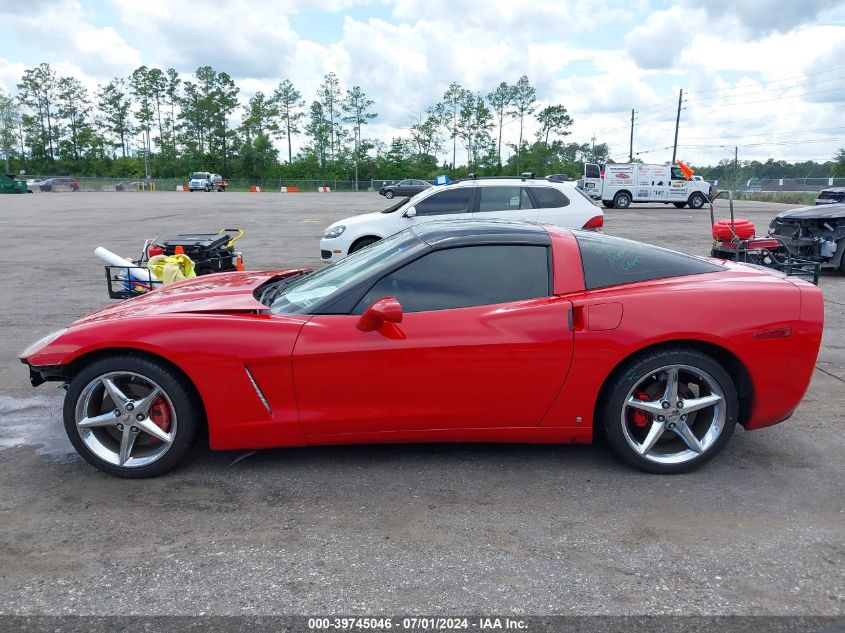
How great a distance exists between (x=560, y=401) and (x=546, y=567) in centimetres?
100

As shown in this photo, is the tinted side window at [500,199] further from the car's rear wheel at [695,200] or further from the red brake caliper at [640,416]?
the car's rear wheel at [695,200]

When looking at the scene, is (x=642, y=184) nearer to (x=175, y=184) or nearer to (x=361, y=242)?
(x=361, y=242)

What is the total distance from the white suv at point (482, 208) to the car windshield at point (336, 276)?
6.49 m

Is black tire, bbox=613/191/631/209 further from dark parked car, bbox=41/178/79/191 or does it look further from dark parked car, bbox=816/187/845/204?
dark parked car, bbox=41/178/79/191

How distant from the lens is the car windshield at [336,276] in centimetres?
387

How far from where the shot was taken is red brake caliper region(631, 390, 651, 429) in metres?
3.77

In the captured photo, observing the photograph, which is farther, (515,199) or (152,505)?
(515,199)

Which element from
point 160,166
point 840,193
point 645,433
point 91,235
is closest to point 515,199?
point 645,433

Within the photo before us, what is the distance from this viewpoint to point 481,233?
159 inches

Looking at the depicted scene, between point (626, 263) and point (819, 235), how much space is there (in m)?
8.80

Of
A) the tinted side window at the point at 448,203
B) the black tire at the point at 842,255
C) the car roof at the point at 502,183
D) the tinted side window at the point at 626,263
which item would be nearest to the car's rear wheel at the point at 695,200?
the black tire at the point at 842,255

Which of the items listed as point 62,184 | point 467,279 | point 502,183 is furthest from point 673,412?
point 62,184

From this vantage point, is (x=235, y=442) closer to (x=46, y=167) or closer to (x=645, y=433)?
(x=645, y=433)

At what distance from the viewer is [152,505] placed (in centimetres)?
344
